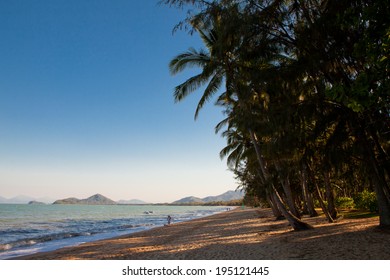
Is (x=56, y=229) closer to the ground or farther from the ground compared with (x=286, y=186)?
closer to the ground

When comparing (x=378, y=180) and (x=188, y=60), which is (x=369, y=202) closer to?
(x=378, y=180)

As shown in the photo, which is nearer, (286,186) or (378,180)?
(378,180)

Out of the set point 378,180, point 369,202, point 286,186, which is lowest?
point 369,202

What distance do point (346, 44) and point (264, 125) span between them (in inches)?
123

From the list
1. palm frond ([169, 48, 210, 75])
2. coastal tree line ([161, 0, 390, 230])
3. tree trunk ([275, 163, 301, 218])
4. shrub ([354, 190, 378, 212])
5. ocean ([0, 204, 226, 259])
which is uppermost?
palm frond ([169, 48, 210, 75])

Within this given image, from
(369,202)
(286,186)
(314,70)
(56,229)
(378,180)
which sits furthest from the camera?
(56,229)

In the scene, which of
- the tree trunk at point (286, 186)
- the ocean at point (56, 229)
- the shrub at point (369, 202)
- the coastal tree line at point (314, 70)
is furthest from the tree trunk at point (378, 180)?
the ocean at point (56, 229)

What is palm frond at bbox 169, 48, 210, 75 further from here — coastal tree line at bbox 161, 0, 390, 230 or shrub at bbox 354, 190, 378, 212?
shrub at bbox 354, 190, 378, 212

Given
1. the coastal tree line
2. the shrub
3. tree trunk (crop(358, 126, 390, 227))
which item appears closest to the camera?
the coastal tree line

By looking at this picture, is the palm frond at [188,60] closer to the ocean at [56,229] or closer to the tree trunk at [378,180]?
the tree trunk at [378,180]

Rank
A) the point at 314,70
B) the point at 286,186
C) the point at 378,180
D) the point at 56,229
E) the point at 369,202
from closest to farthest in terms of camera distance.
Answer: the point at 314,70, the point at 378,180, the point at 286,186, the point at 369,202, the point at 56,229

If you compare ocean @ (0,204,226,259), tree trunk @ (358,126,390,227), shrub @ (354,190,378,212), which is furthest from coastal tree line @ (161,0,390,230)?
ocean @ (0,204,226,259)

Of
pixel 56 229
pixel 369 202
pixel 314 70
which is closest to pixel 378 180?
pixel 314 70
